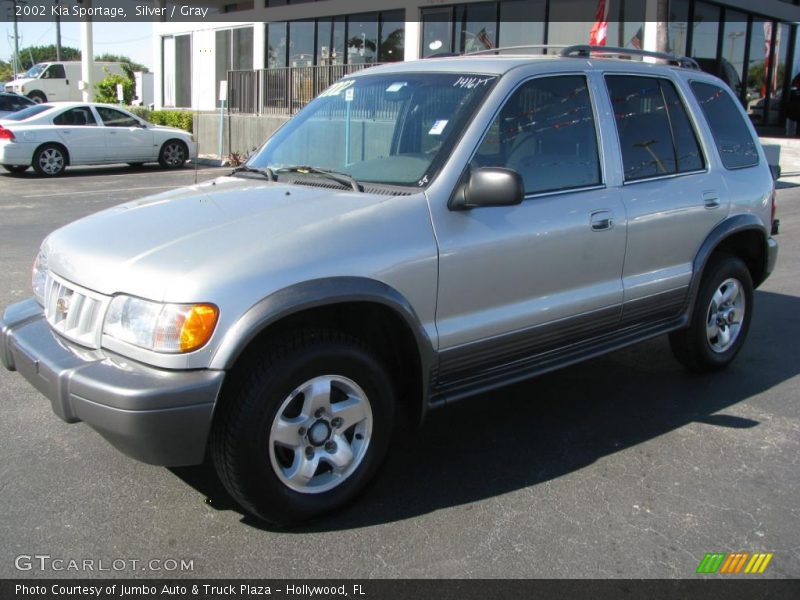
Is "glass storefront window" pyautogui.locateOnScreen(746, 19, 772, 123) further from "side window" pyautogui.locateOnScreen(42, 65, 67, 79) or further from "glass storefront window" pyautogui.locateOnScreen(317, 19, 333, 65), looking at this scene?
"side window" pyautogui.locateOnScreen(42, 65, 67, 79)

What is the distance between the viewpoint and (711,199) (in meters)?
5.06

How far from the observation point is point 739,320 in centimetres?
554

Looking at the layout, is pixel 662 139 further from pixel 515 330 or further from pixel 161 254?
pixel 161 254

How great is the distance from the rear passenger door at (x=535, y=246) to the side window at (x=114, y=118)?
15.6 meters

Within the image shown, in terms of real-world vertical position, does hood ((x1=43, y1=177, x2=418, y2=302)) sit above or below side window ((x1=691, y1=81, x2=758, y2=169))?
below

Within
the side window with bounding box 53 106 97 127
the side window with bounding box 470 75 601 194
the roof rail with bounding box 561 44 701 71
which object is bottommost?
the side window with bounding box 470 75 601 194

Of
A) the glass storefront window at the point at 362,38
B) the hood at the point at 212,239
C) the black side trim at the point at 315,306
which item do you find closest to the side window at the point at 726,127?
the hood at the point at 212,239

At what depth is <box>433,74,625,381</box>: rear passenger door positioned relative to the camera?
3762 millimetres

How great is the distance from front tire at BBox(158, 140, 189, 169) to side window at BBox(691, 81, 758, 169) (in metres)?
15.8

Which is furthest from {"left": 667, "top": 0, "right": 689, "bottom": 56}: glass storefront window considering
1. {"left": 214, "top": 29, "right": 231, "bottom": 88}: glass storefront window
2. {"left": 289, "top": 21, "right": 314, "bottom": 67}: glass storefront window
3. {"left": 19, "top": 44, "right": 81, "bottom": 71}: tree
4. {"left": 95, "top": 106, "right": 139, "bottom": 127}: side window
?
{"left": 19, "top": 44, "right": 81, "bottom": 71}: tree

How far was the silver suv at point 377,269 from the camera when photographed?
309 cm

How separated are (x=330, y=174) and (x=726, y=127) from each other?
2925 millimetres

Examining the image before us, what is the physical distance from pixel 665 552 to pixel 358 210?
1.90m

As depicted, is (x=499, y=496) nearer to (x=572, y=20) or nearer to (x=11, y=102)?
(x=572, y=20)
